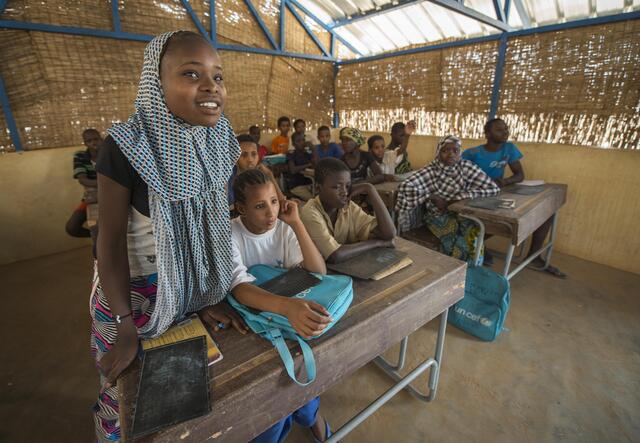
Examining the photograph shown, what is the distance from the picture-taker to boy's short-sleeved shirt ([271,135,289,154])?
564 centimetres

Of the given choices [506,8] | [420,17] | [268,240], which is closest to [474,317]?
[268,240]

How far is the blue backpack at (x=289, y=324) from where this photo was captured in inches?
34.9

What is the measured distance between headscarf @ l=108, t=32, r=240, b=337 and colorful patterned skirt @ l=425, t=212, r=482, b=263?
2033 millimetres

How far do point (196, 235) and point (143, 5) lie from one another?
4.84 metres

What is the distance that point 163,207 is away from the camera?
85 centimetres

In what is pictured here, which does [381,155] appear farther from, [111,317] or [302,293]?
[111,317]

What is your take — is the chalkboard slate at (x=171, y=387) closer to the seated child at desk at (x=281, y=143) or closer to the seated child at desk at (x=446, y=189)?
the seated child at desk at (x=446, y=189)

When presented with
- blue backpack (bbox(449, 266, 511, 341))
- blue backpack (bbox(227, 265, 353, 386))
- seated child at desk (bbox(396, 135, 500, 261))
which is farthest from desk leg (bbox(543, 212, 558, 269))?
blue backpack (bbox(227, 265, 353, 386))

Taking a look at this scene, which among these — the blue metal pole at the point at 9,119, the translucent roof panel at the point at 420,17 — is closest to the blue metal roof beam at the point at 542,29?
the translucent roof panel at the point at 420,17

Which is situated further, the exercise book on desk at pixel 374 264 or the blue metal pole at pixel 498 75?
the blue metal pole at pixel 498 75

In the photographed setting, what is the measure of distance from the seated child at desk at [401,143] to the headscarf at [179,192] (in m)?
3.51

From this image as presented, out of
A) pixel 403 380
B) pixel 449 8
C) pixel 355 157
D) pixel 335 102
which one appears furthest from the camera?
pixel 335 102

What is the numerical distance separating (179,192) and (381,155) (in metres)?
3.58

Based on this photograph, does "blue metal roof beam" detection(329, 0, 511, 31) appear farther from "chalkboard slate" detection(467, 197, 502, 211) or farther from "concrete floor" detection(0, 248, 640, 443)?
"concrete floor" detection(0, 248, 640, 443)
